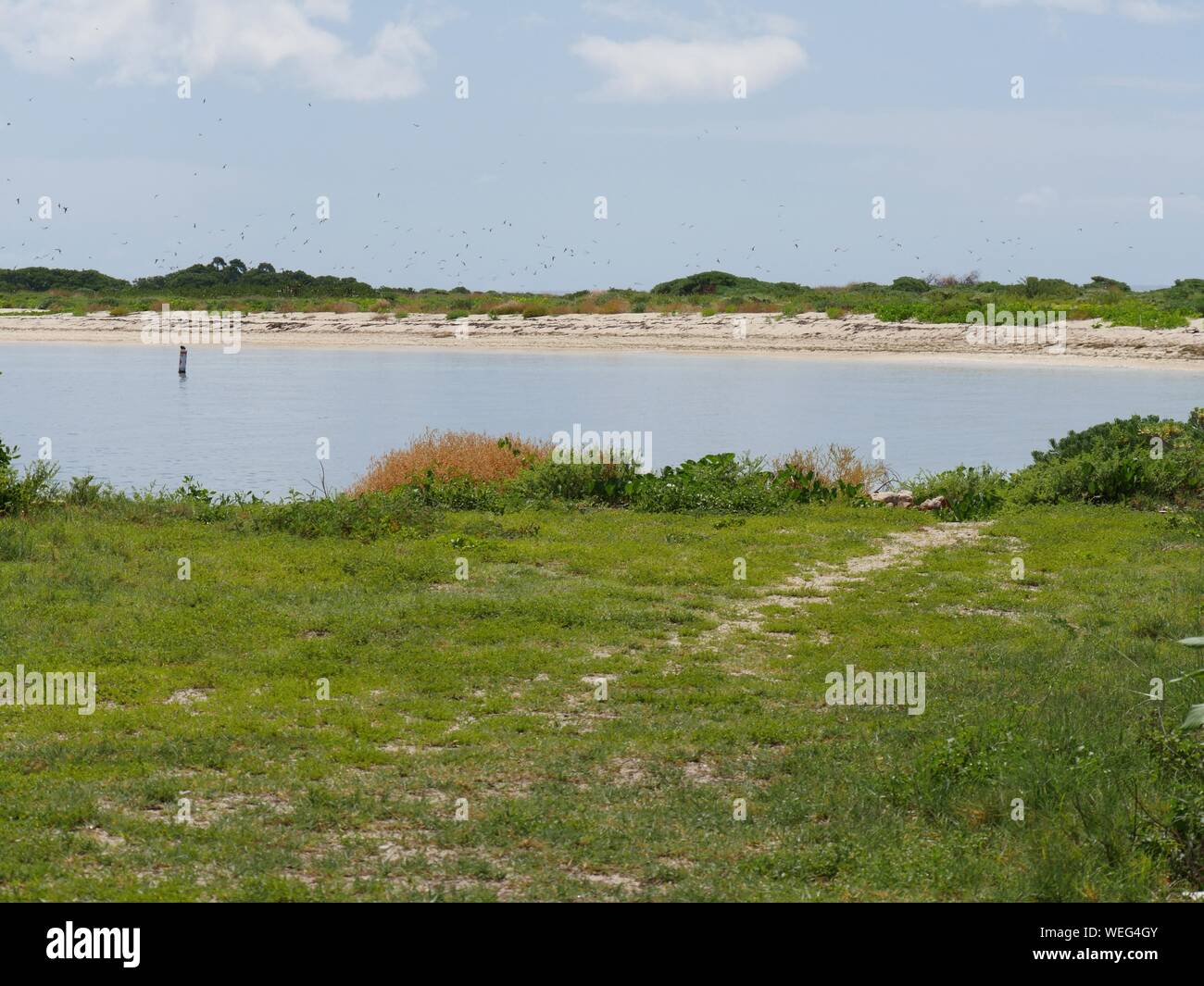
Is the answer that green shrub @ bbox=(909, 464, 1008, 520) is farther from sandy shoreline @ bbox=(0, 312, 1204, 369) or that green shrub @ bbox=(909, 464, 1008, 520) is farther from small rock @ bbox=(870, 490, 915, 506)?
sandy shoreline @ bbox=(0, 312, 1204, 369)

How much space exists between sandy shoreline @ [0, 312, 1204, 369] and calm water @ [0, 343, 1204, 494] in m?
2.73

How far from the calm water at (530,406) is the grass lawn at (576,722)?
28.0 ft

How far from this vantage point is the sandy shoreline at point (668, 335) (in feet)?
148

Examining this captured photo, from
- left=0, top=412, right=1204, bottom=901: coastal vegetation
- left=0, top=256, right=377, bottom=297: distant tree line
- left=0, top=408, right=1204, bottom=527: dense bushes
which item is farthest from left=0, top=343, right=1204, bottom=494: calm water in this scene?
left=0, top=256, right=377, bottom=297: distant tree line

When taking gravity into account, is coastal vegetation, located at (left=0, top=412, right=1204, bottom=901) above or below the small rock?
below

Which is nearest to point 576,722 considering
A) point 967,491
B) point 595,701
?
point 595,701

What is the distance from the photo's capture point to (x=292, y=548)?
533 inches

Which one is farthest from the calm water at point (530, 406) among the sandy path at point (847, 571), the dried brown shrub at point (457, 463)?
the sandy path at point (847, 571)

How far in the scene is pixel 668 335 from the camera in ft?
183

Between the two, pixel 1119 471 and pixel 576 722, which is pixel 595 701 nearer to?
pixel 576 722

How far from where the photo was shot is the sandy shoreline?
45094mm

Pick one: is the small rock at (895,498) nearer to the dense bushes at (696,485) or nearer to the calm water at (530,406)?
the dense bushes at (696,485)
